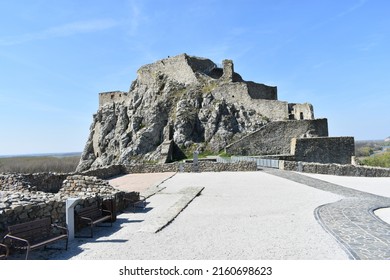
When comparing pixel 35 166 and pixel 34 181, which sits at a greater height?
pixel 34 181

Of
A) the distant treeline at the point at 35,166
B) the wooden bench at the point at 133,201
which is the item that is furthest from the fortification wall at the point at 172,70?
the wooden bench at the point at 133,201

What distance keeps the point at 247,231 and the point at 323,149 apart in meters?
26.0

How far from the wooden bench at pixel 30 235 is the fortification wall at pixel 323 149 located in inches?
1057

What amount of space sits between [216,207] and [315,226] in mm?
3833

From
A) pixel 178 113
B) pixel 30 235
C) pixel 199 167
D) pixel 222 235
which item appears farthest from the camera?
pixel 178 113

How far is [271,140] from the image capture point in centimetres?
3369

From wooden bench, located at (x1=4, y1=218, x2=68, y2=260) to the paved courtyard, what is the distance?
0.29 metres

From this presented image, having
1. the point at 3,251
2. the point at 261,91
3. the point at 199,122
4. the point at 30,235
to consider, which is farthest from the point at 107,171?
the point at 261,91

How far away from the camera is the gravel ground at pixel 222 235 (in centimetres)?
641

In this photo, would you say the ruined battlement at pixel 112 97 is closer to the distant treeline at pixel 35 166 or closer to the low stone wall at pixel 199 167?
the distant treeline at pixel 35 166

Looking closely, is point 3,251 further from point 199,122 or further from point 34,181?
point 199,122

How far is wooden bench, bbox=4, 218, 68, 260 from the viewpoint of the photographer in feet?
20.4

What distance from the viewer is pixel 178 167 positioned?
2703cm
